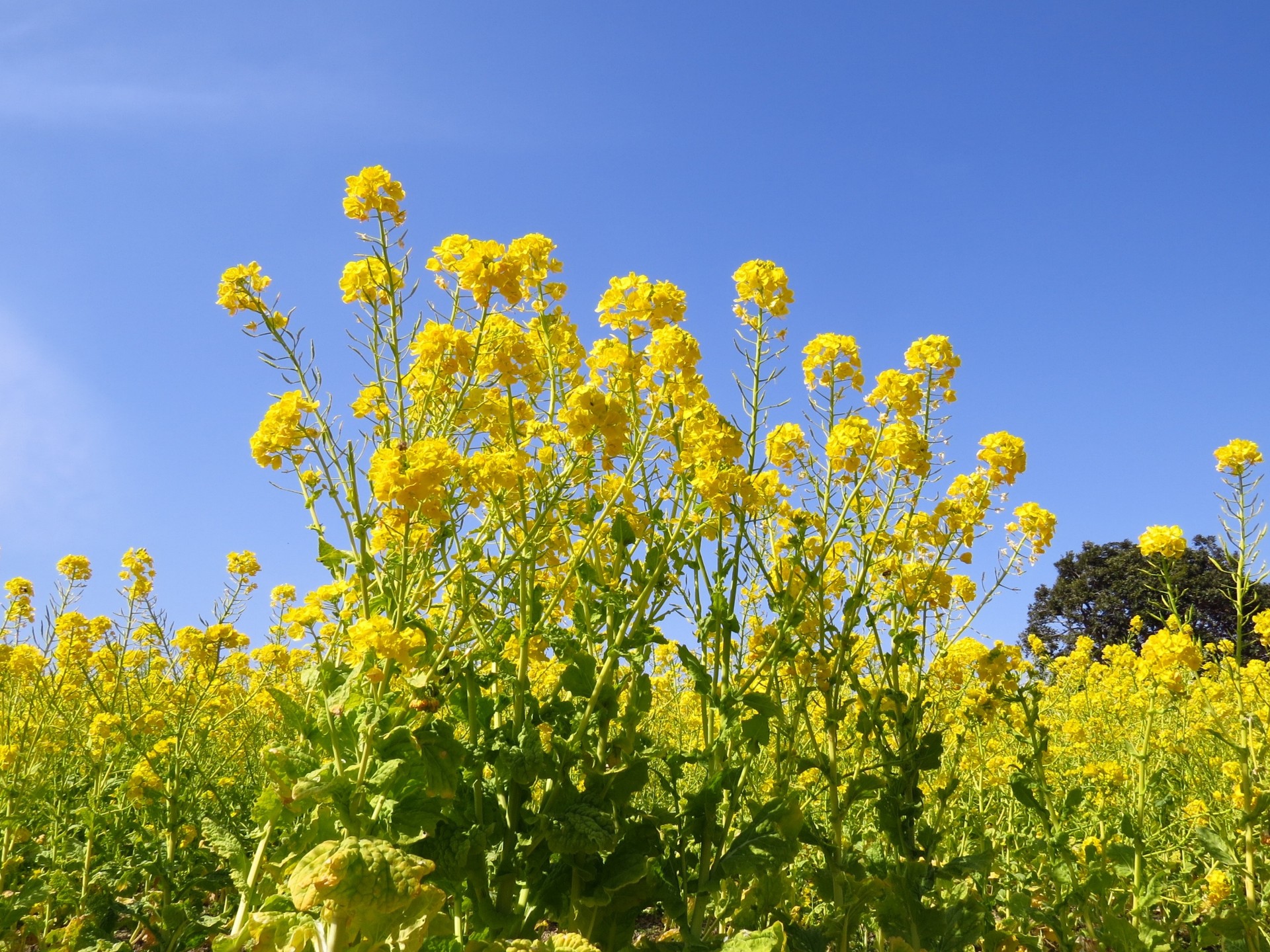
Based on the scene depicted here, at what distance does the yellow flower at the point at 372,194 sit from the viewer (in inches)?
Result: 114

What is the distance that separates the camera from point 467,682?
2525mm

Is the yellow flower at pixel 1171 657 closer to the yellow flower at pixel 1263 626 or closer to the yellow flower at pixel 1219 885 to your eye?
the yellow flower at pixel 1263 626

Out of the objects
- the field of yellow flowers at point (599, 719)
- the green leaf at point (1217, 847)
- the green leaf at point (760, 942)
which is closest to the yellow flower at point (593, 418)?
the field of yellow flowers at point (599, 719)

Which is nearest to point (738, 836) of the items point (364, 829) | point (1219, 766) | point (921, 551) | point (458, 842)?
point (458, 842)

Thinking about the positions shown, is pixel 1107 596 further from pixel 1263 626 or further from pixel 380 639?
pixel 380 639

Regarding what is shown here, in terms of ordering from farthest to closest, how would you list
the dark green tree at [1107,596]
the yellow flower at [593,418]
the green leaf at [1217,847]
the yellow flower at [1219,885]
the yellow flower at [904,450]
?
1. the dark green tree at [1107,596]
2. the yellow flower at [1219,885]
3. the green leaf at [1217,847]
4. the yellow flower at [904,450]
5. the yellow flower at [593,418]

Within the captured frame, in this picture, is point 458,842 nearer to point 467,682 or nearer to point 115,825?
point 467,682

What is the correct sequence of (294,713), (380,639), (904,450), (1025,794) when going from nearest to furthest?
(380,639), (294,713), (904,450), (1025,794)

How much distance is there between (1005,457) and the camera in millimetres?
3895

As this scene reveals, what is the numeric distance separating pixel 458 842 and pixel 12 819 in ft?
9.63

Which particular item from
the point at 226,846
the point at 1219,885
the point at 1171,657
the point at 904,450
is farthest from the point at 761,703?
the point at 1219,885

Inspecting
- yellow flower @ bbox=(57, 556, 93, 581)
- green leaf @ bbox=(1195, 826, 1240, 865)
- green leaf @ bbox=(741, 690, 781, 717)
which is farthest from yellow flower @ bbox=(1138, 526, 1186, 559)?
yellow flower @ bbox=(57, 556, 93, 581)

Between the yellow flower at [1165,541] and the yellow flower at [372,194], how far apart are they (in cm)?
384

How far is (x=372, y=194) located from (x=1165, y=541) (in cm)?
405
